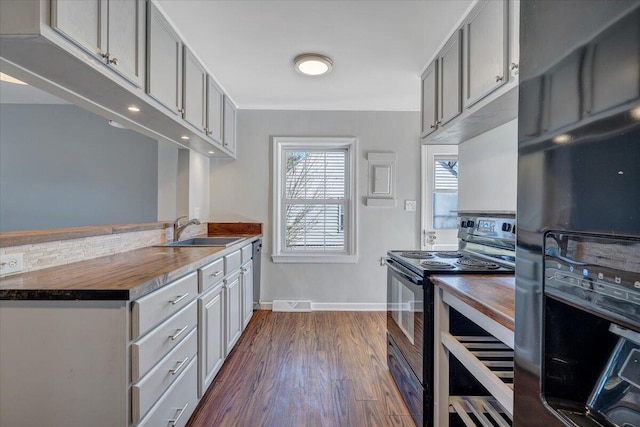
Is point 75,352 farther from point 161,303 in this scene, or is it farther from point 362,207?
point 362,207

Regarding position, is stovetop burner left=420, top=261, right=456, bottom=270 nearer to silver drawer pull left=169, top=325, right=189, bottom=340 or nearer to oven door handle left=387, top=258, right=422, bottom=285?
oven door handle left=387, top=258, right=422, bottom=285

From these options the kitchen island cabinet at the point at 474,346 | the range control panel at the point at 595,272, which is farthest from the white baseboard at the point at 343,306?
the range control panel at the point at 595,272

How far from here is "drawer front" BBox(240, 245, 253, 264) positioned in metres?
2.59

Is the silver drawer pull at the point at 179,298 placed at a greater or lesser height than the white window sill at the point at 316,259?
greater

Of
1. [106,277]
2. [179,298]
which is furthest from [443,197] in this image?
[106,277]

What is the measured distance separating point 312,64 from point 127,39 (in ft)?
4.27

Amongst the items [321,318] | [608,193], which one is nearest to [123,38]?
[608,193]

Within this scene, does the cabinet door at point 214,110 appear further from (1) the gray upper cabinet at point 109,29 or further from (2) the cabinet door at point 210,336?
(2) the cabinet door at point 210,336

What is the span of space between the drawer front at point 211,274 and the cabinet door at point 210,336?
52 mm

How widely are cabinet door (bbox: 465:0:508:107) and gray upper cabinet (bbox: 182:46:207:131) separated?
71.5 inches

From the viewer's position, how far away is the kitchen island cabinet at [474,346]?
95cm

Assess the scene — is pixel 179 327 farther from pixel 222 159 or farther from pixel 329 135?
pixel 329 135

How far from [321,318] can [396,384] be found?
1.27 meters

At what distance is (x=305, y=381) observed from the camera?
78.1 inches
